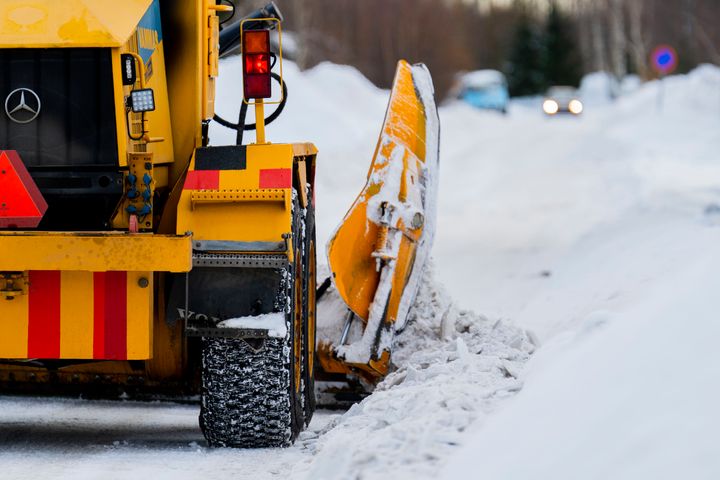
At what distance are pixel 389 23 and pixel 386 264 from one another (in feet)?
179

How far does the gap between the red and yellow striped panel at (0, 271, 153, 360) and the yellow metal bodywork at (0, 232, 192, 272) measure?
24 centimetres

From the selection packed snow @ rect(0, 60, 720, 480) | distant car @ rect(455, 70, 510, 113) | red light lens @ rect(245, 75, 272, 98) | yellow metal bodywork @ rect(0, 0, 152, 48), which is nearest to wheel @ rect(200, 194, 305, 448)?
packed snow @ rect(0, 60, 720, 480)

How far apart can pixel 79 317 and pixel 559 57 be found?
63.9m

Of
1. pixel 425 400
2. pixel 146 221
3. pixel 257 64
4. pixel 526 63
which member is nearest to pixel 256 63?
pixel 257 64

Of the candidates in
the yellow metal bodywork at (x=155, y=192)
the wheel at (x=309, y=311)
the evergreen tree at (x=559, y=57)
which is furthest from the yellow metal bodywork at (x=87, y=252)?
the evergreen tree at (x=559, y=57)

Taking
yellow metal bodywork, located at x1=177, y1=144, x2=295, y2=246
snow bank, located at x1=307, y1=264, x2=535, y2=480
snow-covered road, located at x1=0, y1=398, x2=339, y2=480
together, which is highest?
yellow metal bodywork, located at x1=177, y1=144, x2=295, y2=246

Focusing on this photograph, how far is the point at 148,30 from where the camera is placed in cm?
609

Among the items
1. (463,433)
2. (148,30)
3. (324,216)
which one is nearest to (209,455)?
(463,433)

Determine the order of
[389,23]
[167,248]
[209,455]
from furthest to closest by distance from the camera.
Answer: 1. [389,23]
2. [209,455]
3. [167,248]

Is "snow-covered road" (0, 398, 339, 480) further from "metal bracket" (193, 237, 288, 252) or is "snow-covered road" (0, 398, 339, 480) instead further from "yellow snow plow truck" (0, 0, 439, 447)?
"metal bracket" (193, 237, 288, 252)

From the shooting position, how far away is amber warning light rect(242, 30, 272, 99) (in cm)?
593

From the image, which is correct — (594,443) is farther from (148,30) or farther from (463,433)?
(148,30)

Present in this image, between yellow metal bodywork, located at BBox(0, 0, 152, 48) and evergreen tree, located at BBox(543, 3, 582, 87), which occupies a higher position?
evergreen tree, located at BBox(543, 3, 582, 87)

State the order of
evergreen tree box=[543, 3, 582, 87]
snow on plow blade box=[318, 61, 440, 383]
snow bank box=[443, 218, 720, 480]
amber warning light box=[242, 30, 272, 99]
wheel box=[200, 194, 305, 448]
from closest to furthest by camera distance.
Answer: snow bank box=[443, 218, 720, 480]
wheel box=[200, 194, 305, 448]
amber warning light box=[242, 30, 272, 99]
snow on plow blade box=[318, 61, 440, 383]
evergreen tree box=[543, 3, 582, 87]
